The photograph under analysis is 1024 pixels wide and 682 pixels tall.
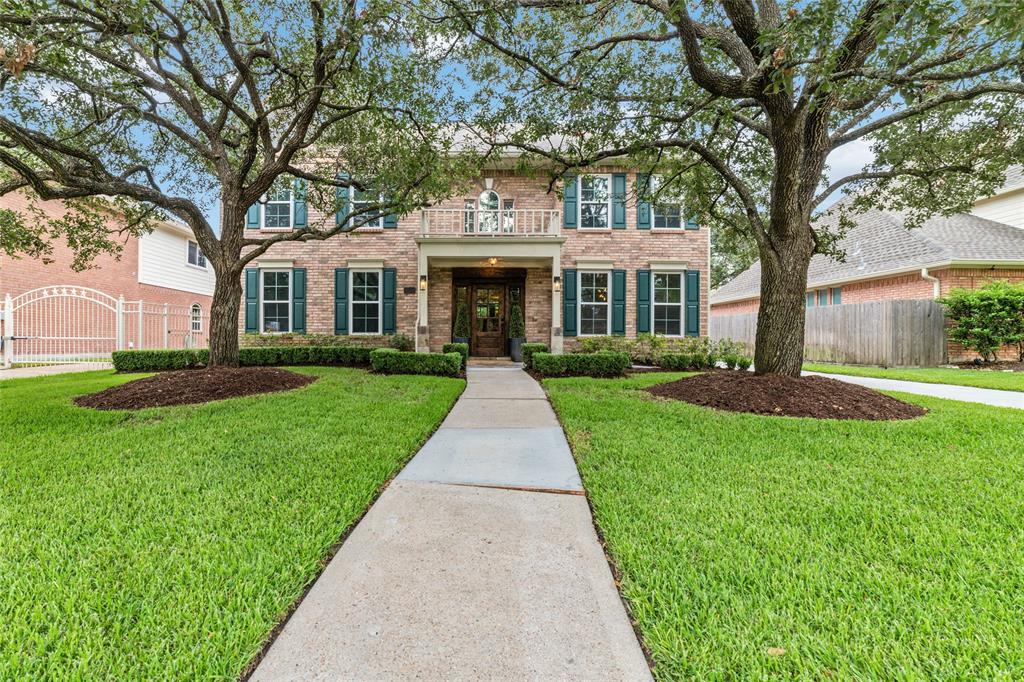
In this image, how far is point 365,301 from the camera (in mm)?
11625

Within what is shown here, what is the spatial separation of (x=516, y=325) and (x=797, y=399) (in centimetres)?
778

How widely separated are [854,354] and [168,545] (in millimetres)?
15558

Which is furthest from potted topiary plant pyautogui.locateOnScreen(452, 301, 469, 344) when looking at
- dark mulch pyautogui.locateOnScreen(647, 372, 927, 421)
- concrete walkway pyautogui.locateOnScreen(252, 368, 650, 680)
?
concrete walkway pyautogui.locateOnScreen(252, 368, 650, 680)

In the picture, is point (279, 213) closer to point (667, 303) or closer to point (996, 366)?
point (667, 303)

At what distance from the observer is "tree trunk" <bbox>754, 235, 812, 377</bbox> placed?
5.51m

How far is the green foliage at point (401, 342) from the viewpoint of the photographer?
1120 cm

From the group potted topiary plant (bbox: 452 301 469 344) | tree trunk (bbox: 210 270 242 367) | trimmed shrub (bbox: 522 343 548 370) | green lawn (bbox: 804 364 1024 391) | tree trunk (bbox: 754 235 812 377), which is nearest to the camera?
tree trunk (bbox: 754 235 812 377)

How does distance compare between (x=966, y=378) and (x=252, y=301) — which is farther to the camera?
(x=252, y=301)

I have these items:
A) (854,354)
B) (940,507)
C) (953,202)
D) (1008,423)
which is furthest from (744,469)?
(854,354)

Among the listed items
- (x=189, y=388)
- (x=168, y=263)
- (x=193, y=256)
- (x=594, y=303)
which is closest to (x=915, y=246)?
(x=594, y=303)

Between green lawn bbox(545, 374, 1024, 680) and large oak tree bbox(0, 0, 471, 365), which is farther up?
large oak tree bbox(0, 0, 471, 365)

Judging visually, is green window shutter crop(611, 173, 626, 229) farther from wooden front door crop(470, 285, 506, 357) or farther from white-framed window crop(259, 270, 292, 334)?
white-framed window crop(259, 270, 292, 334)

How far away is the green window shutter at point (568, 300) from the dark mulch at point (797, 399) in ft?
19.6

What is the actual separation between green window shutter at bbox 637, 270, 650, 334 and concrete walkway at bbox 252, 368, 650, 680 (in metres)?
9.23
